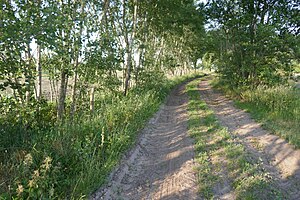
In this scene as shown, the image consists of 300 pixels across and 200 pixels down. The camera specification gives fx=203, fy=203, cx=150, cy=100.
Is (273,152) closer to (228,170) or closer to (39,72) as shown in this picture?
(228,170)

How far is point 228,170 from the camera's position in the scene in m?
4.09

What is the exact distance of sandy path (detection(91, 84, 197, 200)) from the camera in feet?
11.6

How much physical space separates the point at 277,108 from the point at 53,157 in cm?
806

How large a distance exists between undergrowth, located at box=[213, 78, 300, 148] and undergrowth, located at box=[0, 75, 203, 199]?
4.41 metres

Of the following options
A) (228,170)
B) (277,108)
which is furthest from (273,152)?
(277,108)

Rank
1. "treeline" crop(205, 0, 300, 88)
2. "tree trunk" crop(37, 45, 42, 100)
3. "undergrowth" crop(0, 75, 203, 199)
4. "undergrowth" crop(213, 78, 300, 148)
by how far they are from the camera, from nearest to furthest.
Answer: "undergrowth" crop(0, 75, 203, 199)
"tree trunk" crop(37, 45, 42, 100)
"undergrowth" crop(213, 78, 300, 148)
"treeline" crop(205, 0, 300, 88)

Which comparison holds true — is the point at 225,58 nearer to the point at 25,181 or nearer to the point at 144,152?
the point at 144,152

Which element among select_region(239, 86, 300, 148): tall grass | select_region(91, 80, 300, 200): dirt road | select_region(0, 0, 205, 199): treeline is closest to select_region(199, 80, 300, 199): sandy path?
select_region(91, 80, 300, 200): dirt road

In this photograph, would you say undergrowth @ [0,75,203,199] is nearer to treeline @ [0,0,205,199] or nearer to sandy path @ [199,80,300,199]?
treeline @ [0,0,205,199]

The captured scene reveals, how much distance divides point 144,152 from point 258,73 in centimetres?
877

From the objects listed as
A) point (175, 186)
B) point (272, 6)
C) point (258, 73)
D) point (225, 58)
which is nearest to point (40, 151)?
point (175, 186)

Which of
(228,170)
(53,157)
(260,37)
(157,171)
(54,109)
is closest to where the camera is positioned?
(53,157)

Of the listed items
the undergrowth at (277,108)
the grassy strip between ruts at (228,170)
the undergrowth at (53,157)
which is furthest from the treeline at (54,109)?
the undergrowth at (277,108)

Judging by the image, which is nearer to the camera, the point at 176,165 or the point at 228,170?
the point at 228,170
